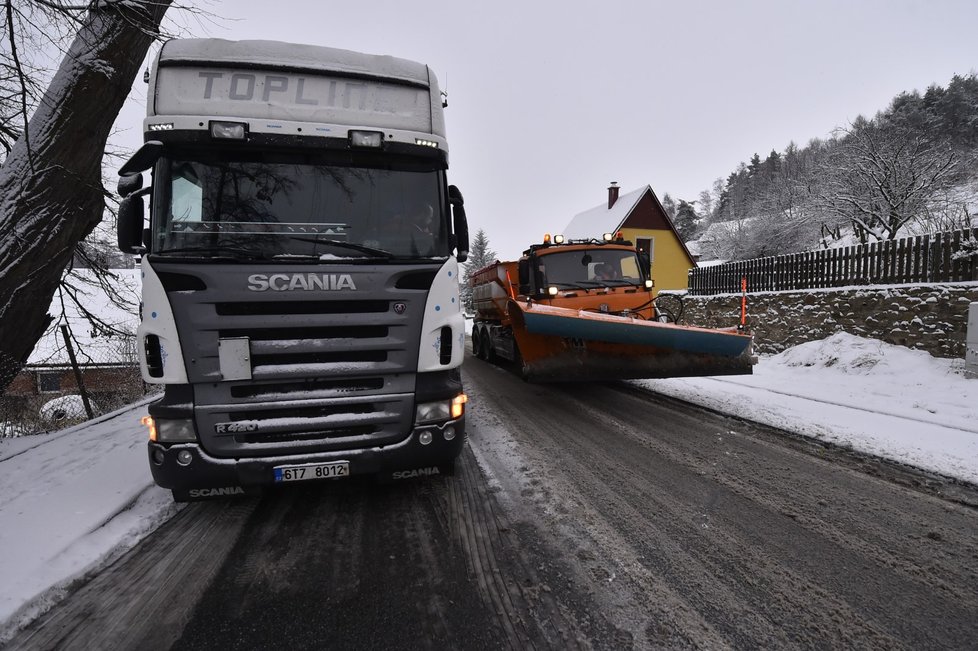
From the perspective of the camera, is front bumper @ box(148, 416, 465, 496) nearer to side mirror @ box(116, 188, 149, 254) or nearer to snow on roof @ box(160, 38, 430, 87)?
side mirror @ box(116, 188, 149, 254)

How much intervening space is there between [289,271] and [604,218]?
30.1m

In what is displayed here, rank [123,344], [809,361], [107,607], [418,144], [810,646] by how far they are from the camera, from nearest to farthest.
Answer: [810,646] → [107,607] → [418,144] → [809,361] → [123,344]

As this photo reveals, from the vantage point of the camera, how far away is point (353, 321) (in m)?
3.02

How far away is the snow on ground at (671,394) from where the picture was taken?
2604 millimetres

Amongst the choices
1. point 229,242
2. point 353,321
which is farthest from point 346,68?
point 353,321

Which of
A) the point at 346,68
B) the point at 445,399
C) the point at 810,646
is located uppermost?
the point at 346,68

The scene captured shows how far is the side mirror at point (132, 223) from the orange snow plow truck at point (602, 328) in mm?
3890

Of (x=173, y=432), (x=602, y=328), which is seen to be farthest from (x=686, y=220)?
(x=173, y=432)

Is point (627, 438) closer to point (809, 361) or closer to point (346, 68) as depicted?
point (346, 68)

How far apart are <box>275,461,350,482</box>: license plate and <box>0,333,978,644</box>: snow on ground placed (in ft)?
3.51

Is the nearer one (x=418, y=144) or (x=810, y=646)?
(x=810, y=646)

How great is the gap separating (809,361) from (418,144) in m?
8.46

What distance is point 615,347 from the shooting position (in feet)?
19.6

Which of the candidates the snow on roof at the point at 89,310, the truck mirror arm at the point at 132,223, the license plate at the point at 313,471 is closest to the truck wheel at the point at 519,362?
the license plate at the point at 313,471
